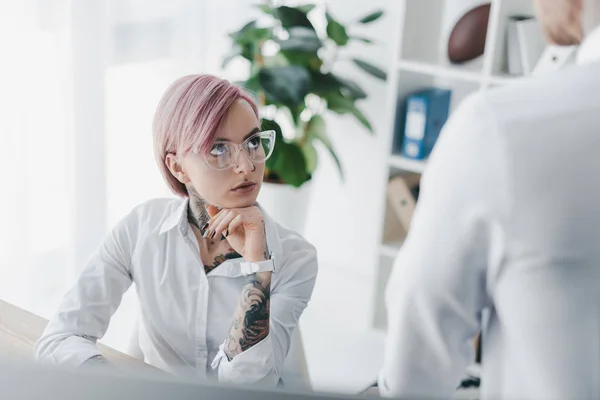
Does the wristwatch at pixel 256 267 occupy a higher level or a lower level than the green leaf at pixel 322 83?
lower

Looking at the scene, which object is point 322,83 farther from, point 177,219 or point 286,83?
point 177,219

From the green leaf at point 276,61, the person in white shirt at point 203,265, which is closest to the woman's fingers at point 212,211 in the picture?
the person in white shirt at point 203,265

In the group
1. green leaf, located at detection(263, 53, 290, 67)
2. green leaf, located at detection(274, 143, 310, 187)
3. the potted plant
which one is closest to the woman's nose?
the potted plant

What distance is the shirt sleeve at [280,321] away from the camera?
914 millimetres

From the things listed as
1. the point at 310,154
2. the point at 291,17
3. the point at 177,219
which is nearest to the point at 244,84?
the point at 291,17

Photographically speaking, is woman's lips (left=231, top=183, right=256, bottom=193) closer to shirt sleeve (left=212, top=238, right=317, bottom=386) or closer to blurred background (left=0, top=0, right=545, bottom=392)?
shirt sleeve (left=212, top=238, right=317, bottom=386)

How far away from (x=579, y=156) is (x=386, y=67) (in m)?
2.35

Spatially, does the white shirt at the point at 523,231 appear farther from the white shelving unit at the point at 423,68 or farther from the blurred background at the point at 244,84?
the white shelving unit at the point at 423,68

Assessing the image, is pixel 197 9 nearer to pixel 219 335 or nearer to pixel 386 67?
pixel 386 67

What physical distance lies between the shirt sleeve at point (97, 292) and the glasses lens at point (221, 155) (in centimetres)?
20

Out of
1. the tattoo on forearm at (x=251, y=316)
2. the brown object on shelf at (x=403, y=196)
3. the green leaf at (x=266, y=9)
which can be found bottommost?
the brown object on shelf at (x=403, y=196)

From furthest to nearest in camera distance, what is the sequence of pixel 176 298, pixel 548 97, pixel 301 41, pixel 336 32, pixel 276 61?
pixel 336 32 < pixel 276 61 < pixel 301 41 < pixel 176 298 < pixel 548 97

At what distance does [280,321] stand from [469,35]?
1812 millimetres

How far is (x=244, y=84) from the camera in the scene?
7.43ft
